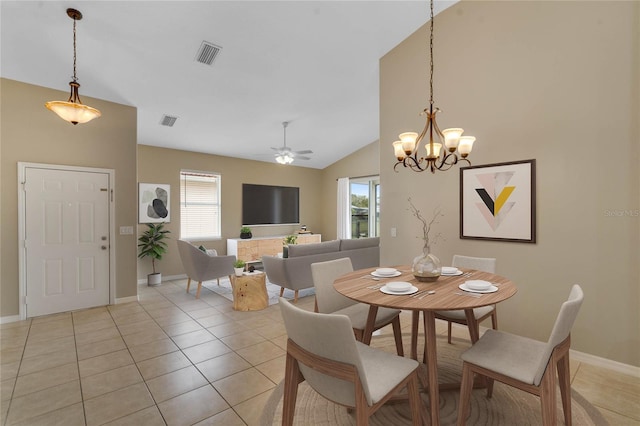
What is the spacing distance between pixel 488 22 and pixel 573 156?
1708 mm

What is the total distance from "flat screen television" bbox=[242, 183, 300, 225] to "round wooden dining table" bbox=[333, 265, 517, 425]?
5.28 metres

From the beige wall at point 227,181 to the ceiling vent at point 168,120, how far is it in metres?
1.14

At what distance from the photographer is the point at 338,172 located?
27.4ft

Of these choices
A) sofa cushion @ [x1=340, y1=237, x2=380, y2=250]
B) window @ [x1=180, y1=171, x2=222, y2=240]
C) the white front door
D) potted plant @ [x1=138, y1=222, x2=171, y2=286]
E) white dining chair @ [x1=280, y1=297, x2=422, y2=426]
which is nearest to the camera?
white dining chair @ [x1=280, y1=297, x2=422, y2=426]

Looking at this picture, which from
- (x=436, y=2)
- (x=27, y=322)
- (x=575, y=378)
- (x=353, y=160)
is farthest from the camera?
(x=353, y=160)

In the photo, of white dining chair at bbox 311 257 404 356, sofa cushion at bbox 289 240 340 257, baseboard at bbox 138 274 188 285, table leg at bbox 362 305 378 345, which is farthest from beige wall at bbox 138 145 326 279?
table leg at bbox 362 305 378 345

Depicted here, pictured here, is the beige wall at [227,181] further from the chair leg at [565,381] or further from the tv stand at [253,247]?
the chair leg at [565,381]

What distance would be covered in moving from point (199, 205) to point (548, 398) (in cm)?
643

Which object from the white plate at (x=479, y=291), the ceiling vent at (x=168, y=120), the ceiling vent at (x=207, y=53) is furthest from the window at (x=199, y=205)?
the white plate at (x=479, y=291)

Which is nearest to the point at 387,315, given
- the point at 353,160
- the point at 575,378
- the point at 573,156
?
the point at 575,378

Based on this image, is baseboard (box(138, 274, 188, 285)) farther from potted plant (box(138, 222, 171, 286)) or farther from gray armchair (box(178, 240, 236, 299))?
gray armchair (box(178, 240, 236, 299))

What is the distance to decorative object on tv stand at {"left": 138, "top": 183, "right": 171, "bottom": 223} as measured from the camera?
5.71 m

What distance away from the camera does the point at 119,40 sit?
10.2ft

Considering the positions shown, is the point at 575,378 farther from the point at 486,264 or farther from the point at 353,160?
the point at 353,160
